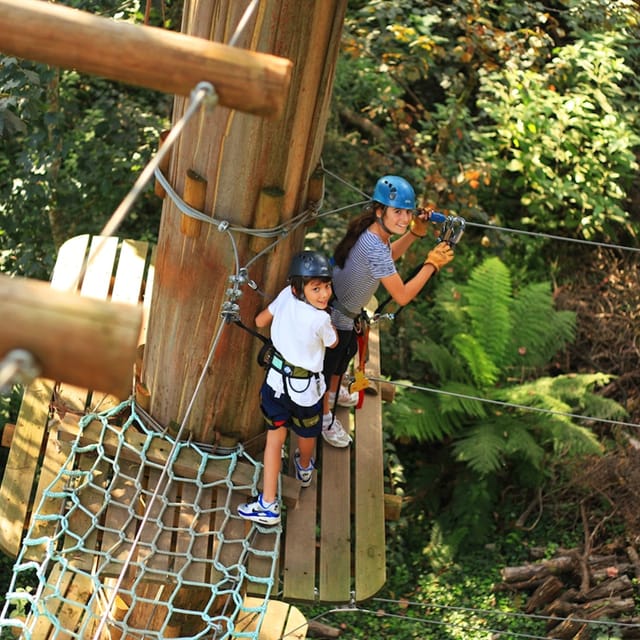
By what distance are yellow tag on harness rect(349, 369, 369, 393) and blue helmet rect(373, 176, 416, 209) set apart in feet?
2.75

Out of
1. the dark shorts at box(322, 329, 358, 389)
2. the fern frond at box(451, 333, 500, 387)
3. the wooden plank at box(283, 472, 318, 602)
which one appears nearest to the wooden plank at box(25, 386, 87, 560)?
the wooden plank at box(283, 472, 318, 602)

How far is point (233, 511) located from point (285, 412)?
461 mm

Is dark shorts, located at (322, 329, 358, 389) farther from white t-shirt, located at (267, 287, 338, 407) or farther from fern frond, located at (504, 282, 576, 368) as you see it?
fern frond, located at (504, 282, 576, 368)

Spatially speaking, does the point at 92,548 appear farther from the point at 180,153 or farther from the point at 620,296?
the point at 620,296

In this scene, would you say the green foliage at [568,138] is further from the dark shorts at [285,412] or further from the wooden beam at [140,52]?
the wooden beam at [140,52]

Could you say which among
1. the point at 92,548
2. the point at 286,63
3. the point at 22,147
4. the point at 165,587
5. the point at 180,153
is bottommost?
the point at 165,587

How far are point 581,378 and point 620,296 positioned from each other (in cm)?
124

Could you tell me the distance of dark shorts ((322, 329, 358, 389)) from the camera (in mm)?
4003

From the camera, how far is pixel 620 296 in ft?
24.3

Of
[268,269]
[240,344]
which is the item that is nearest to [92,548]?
[240,344]

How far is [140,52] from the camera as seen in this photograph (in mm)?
2193

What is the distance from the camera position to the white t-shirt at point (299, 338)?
3516 mm

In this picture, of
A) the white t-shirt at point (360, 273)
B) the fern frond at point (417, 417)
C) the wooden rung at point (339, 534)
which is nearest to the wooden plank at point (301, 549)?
the wooden rung at point (339, 534)

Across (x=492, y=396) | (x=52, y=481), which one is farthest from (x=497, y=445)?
(x=52, y=481)
